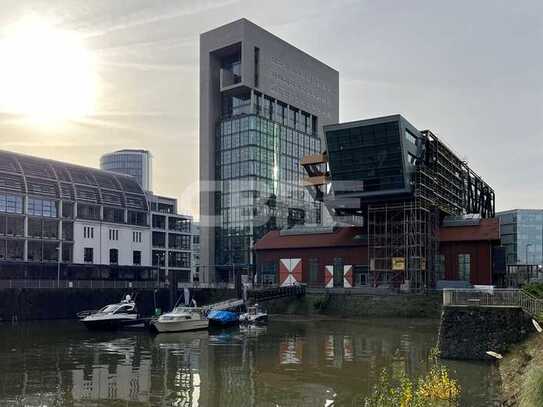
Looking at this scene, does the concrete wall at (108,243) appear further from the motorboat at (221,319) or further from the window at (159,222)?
the motorboat at (221,319)

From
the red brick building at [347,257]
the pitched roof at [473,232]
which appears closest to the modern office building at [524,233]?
the pitched roof at [473,232]

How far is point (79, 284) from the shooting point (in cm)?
8894

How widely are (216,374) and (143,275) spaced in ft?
247

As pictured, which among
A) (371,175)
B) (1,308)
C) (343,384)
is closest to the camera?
(343,384)

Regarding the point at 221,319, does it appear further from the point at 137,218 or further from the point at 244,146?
the point at 244,146

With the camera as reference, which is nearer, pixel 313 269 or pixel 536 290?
pixel 536 290

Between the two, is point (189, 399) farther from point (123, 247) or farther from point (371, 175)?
point (123, 247)

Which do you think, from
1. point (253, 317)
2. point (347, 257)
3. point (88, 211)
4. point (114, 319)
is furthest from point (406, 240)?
point (88, 211)

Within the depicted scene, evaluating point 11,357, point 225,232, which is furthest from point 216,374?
point 225,232

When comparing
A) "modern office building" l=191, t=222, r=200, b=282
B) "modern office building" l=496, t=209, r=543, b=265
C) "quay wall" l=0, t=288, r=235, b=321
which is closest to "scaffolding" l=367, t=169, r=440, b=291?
"quay wall" l=0, t=288, r=235, b=321

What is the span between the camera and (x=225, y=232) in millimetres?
133875

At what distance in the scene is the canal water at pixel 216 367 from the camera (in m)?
29.2

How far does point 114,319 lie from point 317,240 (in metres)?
41.2

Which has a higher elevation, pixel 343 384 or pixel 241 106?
pixel 241 106
